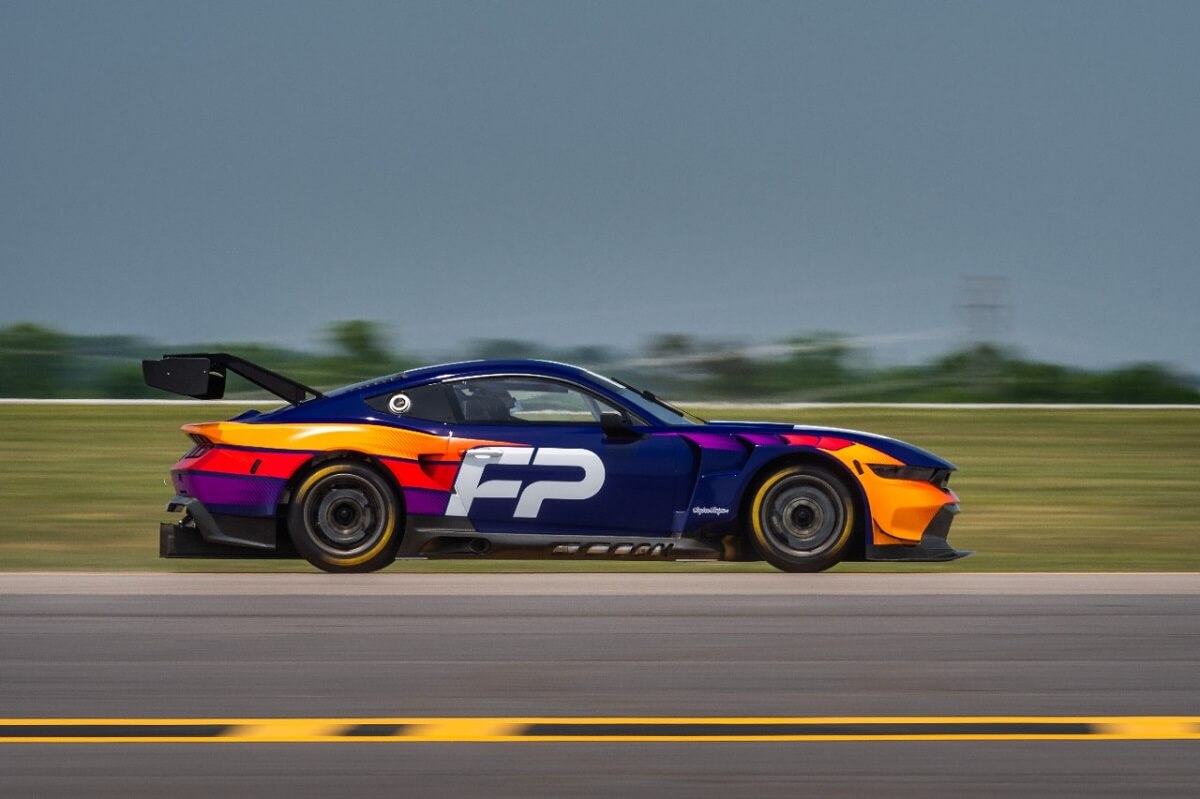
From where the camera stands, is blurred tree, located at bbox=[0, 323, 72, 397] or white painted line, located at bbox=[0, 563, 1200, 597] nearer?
white painted line, located at bbox=[0, 563, 1200, 597]

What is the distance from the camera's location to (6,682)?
21.7 feet

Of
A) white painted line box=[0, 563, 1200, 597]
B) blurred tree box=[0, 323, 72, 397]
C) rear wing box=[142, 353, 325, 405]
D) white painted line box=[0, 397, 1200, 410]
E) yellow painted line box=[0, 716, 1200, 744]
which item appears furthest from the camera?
blurred tree box=[0, 323, 72, 397]

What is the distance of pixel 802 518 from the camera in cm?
993

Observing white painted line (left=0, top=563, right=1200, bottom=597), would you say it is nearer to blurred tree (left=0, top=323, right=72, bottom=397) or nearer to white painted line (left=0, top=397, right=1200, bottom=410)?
white painted line (left=0, top=397, right=1200, bottom=410)

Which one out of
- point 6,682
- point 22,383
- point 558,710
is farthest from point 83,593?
point 22,383

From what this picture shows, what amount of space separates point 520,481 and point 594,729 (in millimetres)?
4120

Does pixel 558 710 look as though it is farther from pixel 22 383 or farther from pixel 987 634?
pixel 22 383

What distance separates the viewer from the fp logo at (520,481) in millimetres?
9852

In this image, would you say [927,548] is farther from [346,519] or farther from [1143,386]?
[1143,386]

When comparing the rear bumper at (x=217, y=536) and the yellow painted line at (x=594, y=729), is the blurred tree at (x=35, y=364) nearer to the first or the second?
the rear bumper at (x=217, y=536)

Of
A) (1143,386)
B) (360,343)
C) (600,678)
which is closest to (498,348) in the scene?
(360,343)

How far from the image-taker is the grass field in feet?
36.7

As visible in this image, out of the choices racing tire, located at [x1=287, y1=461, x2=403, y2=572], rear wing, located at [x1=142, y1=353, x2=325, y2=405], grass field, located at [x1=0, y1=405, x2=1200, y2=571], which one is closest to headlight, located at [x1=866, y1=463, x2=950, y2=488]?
grass field, located at [x1=0, y1=405, x2=1200, y2=571]

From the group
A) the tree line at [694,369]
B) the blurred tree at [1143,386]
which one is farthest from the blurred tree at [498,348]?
the blurred tree at [1143,386]
